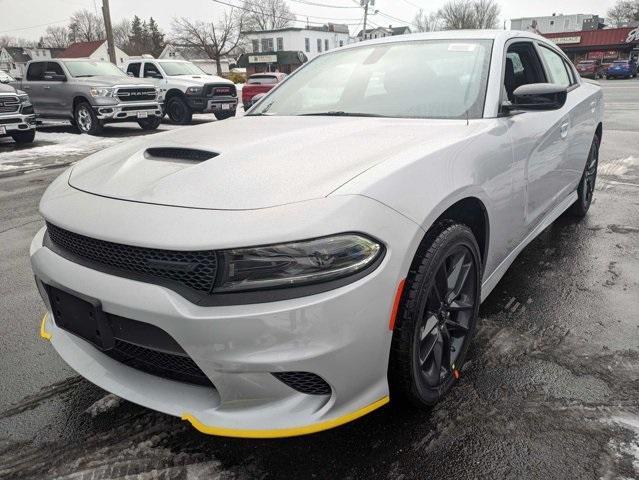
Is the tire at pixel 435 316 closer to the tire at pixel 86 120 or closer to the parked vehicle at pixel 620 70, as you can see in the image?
the tire at pixel 86 120

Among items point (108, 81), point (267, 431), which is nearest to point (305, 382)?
point (267, 431)

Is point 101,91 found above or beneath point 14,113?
above

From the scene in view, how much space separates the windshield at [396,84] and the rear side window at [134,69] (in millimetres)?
13660

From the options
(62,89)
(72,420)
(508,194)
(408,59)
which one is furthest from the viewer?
(62,89)

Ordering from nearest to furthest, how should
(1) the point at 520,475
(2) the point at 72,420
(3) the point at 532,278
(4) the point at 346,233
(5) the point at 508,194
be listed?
1. (4) the point at 346,233
2. (1) the point at 520,475
3. (2) the point at 72,420
4. (5) the point at 508,194
5. (3) the point at 532,278

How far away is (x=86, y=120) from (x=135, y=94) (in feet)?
4.55

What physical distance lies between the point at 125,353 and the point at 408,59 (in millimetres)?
2255

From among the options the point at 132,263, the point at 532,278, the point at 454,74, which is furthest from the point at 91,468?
the point at 532,278

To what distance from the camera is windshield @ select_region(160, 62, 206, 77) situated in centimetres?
1523

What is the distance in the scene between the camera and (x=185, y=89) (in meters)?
14.4

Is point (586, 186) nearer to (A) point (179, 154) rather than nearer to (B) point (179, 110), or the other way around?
(A) point (179, 154)

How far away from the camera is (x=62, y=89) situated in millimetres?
12734

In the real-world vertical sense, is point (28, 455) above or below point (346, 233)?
below

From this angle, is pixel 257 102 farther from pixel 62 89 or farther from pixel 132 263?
pixel 62 89
